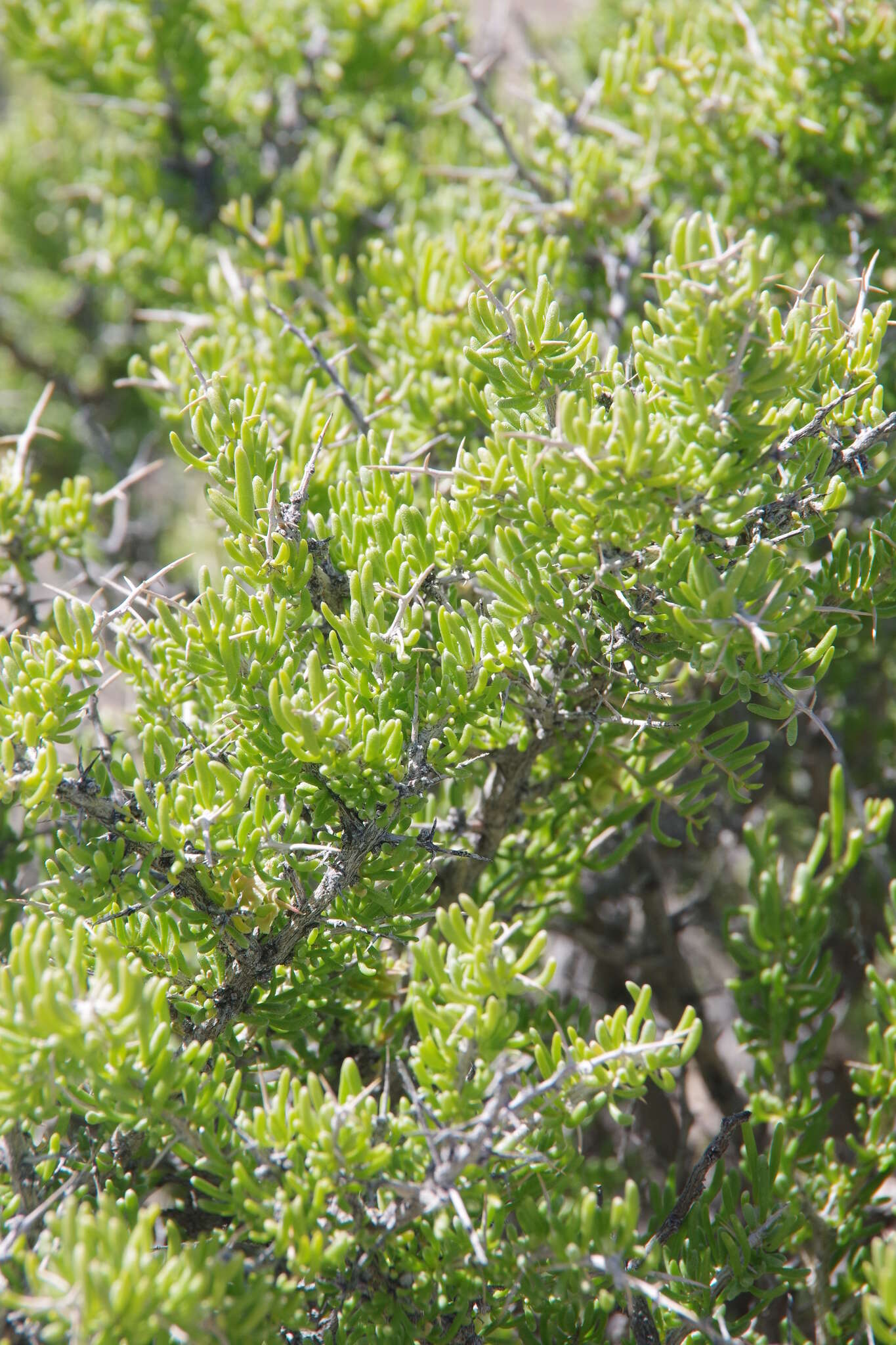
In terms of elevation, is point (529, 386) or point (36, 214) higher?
point (529, 386)

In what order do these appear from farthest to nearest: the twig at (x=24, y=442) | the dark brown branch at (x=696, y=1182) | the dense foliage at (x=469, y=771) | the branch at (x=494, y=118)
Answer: the branch at (x=494, y=118) < the twig at (x=24, y=442) < the dark brown branch at (x=696, y=1182) < the dense foliage at (x=469, y=771)

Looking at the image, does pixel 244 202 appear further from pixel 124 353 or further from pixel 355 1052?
pixel 355 1052

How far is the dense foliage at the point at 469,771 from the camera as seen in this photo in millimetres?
680

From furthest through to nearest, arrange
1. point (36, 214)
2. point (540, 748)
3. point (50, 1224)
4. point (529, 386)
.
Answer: point (36, 214) → point (540, 748) → point (529, 386) → point (50, 1224)

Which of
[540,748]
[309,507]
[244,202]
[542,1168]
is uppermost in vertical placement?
[244,202]

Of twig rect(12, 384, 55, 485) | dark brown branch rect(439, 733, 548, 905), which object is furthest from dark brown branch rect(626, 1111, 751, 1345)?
twig rect(12, 384, 55, 485)

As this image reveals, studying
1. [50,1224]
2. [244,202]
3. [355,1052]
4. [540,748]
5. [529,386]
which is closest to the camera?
[50,1224]

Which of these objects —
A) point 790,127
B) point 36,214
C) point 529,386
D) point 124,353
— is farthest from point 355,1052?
point 36,214

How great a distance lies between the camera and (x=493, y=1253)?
73cm

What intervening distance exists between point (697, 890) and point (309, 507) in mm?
1084

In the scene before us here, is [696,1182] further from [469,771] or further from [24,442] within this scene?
[24,442]

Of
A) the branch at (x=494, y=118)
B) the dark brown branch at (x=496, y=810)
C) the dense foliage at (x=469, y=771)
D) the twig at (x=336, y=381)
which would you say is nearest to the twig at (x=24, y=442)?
the dense foliage at (x=469, y=771)

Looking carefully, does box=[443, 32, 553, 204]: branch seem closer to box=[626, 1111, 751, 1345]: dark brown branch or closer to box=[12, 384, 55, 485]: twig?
box=[12, 384, 55, 485]: twig

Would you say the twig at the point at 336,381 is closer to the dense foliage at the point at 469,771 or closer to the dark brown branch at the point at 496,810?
the dense foliage at the point at 469,771
